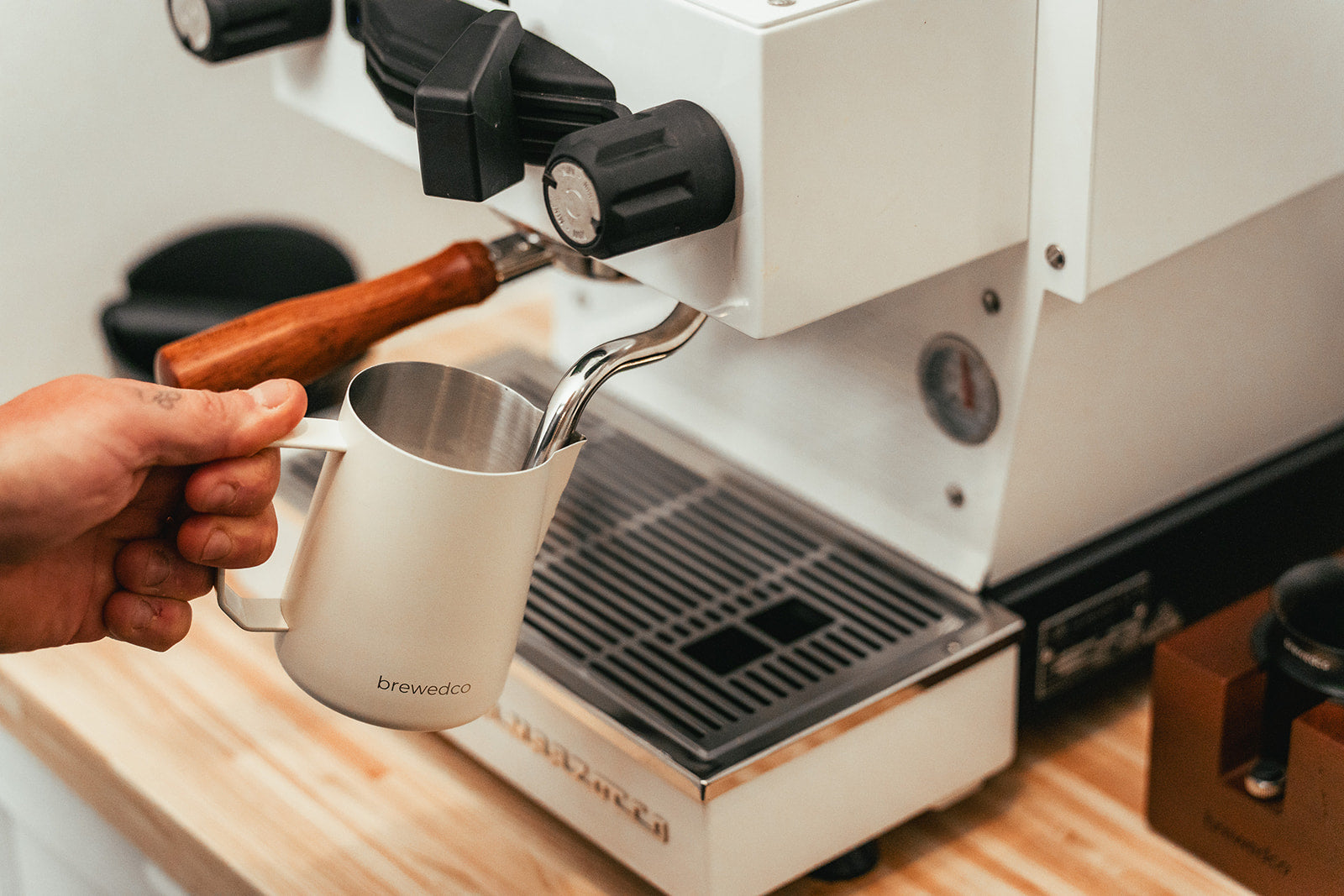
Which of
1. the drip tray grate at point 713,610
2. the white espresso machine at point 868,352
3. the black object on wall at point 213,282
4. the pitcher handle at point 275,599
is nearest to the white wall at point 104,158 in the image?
the black object on wall at point 213,282

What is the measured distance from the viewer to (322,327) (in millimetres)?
603

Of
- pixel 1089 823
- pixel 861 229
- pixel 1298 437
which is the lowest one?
pixel 1089 823

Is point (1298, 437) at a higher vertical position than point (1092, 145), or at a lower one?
lower

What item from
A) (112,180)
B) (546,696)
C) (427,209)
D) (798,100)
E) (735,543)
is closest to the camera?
(798,100)

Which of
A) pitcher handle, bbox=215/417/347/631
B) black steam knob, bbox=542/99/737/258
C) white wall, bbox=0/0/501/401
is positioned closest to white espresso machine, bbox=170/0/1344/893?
black steam knob, bbox=542/99/737/258

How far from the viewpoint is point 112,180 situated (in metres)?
0.94

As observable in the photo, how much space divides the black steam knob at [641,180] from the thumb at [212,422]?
110mm

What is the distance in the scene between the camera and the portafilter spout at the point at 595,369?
52cm

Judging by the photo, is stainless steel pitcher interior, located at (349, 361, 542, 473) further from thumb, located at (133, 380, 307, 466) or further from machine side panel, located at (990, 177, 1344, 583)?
machine side panel, located at (990, 177, 1344, 583)

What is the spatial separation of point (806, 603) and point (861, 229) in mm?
235

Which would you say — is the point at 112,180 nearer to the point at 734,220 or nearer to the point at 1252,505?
the point at 734,220

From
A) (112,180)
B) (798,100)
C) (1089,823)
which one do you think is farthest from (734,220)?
(112,180)

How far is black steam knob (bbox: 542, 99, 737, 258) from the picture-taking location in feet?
1.58

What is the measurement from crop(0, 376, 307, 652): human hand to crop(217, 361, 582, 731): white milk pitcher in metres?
0.02
